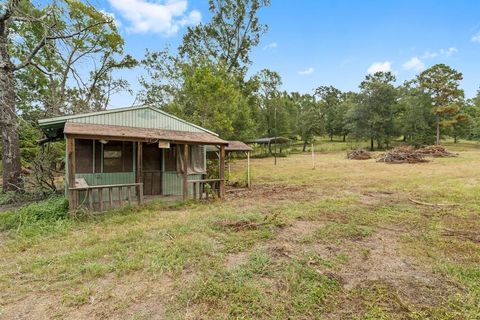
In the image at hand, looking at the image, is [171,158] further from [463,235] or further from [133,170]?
[463,235]

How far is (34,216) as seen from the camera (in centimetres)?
660

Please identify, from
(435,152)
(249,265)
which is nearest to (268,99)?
(435,152)

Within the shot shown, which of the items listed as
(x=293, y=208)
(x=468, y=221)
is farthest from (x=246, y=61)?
(x=468, y=221)

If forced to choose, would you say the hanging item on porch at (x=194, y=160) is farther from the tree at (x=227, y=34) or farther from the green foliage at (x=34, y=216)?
the tree at (x=227, y=34)

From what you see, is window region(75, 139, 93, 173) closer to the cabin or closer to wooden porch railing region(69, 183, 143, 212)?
the cabin

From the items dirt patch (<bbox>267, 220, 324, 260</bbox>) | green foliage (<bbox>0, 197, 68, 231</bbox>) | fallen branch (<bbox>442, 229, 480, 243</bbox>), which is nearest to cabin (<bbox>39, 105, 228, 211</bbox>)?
green foliage (<bbox>0, 197, 68, 231</bbox>)

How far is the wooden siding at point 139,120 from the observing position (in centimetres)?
845

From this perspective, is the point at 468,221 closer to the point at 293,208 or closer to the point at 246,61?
the point at 293,208

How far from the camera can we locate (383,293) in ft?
10.9

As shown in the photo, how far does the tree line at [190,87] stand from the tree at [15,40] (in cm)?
4

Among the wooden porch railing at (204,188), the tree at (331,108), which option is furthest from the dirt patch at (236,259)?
the tree at (331,108)

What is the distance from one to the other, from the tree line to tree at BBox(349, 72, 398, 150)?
0.42 feet

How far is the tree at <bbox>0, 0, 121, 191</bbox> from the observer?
25.9ft

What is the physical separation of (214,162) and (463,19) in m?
15.7
